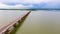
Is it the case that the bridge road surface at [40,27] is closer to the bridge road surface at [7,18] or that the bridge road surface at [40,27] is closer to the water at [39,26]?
the water at [39,26]

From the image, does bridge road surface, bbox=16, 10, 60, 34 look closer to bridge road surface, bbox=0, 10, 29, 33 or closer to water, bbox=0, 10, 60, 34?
water, bbox=0, 10, 60, 34

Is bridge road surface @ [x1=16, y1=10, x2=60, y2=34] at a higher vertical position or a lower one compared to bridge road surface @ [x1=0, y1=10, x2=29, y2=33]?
higher

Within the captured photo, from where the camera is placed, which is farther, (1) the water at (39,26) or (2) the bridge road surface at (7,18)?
(2) the bridge road surface at (7,18)

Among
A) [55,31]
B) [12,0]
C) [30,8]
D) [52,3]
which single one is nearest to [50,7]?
[52,3]

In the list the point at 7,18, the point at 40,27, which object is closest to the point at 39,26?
the point at 40,27

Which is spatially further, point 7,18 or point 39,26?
point 7,18

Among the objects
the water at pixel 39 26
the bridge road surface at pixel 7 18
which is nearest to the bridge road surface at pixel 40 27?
the water at pixel 39 26

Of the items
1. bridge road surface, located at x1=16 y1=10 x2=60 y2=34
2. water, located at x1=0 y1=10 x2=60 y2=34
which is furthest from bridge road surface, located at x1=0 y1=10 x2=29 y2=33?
bridge road surface, located at x1=16 y1=10 x2=60 y2=34

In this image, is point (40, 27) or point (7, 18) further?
point (7, 18)

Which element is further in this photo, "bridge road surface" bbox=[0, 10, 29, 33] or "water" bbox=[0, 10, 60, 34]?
"bridge road surface" bbox=[0, 10, 29, 33]

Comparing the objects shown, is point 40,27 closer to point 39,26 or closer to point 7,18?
point 39,26

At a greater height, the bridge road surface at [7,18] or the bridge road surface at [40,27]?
the bridge road surface at [40,27]

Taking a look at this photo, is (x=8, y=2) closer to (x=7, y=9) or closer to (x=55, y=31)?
(x=7, y=9)

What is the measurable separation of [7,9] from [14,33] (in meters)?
4.22
